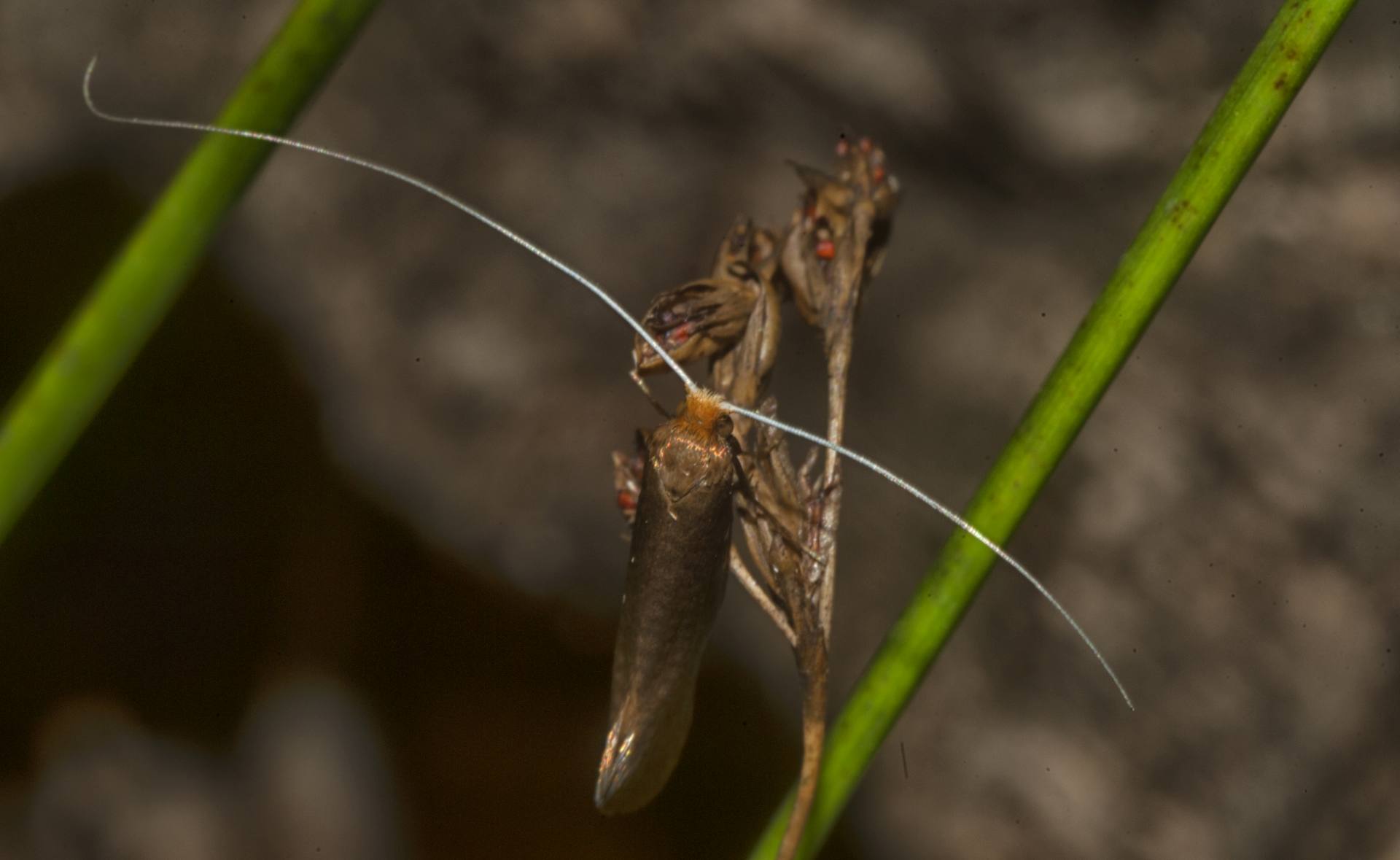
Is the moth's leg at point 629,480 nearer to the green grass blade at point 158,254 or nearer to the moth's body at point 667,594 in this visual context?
Result: the moth's body at point 667,594

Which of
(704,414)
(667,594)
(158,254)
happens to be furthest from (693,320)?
(158,254)

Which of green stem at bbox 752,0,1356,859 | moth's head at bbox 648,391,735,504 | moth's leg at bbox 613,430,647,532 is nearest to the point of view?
green stem at bbox 752,0,1356,859

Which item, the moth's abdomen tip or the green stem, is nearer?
the green stem

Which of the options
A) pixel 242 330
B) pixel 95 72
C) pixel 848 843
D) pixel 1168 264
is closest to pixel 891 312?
pixel 1168 264

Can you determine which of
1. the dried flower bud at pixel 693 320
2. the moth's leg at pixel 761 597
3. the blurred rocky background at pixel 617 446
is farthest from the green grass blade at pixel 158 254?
the blurred rocky background at pixel 617 446

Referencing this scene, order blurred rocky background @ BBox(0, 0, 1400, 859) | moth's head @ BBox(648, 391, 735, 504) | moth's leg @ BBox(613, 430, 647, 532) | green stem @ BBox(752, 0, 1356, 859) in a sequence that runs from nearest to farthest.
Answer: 1. green stem @ BBox(752, 0, 1356, 859)
2. moth's head @ BBox(648, 391, 735, 504)
3. moth's leg @ BBox(613, 430, 647, 532)
4. blurred rocky background @ BBox(0, 0, 1400, 859)

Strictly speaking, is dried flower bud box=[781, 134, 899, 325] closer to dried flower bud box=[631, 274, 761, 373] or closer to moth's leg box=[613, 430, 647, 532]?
dried flower bud box=[631, 274, 761, 373]

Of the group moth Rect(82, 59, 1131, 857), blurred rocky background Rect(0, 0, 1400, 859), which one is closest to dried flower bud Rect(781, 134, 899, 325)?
moth Rect(82, 59, 1131, 857)
